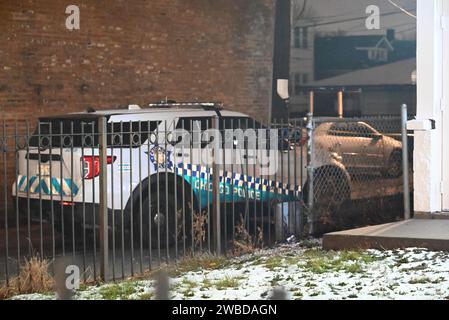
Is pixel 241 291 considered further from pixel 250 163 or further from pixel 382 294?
pixel 250 163

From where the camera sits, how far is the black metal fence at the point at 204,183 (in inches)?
393

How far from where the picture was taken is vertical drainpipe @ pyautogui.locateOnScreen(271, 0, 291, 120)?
1869 cm

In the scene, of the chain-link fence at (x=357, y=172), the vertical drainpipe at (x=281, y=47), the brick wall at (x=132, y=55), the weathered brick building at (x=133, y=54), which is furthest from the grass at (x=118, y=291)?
the vertical drainpipe at (x=281, y=47)

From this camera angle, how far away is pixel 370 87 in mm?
19062

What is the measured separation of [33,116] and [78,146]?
399 centimetres

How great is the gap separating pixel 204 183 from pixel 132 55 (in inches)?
218

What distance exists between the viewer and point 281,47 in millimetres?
18703

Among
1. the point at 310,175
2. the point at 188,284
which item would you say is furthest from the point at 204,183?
the point at 188,284

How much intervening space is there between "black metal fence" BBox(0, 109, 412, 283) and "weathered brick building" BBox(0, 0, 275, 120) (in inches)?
110

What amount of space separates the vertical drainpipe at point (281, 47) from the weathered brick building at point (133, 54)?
129 mm

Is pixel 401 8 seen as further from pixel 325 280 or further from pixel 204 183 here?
pixel 325 280

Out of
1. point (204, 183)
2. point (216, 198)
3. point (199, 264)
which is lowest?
point (199, 264)

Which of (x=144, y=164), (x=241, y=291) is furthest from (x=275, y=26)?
(x=241, y=291)

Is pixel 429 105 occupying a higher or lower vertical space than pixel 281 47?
lower
